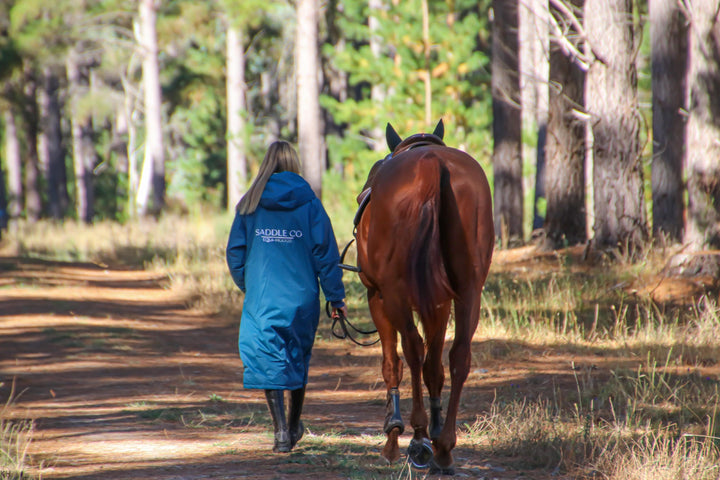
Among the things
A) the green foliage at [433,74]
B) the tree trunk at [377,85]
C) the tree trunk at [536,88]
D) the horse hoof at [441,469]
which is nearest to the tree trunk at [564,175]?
the tree trunk at [536,88]

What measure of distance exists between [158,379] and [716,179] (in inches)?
256

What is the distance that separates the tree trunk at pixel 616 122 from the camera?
11484 mm

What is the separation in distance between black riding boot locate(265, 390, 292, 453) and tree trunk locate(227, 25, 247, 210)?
69.0 ft

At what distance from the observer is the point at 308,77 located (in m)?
17.2

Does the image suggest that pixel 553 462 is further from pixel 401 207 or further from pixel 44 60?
pixel 44 60

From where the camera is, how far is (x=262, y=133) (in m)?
33.6

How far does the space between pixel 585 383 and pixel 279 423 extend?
2.59m

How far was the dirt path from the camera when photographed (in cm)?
502

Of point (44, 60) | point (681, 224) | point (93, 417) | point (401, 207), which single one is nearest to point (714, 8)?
point (681, 224)

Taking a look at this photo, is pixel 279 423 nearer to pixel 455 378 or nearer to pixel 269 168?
pixel 455 378

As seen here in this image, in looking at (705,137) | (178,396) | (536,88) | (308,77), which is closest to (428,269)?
(178,396)

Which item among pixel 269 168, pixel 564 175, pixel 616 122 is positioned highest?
pixel 616 122

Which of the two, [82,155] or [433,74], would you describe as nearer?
[433,74]

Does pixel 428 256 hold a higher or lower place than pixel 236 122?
lower
